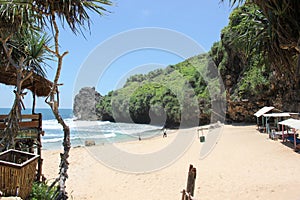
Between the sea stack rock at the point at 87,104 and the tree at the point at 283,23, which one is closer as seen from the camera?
the tree at the point at 283,23

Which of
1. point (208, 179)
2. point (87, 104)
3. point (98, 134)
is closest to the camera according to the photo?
point (208, 179)

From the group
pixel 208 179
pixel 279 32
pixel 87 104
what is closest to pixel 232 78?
pixel 208 179

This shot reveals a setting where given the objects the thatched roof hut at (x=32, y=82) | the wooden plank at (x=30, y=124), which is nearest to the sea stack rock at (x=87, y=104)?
the thatched roof hut at (x=32, y=82)

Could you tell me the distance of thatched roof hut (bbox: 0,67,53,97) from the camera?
22.2 feet

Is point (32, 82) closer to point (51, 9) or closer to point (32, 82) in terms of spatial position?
point (32, 82)

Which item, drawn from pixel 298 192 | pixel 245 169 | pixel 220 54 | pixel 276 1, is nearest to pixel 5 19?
pixel 276 1

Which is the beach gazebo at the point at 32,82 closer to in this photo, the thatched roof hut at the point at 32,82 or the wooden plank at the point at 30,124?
the thatched roof hut at the point at 32,82

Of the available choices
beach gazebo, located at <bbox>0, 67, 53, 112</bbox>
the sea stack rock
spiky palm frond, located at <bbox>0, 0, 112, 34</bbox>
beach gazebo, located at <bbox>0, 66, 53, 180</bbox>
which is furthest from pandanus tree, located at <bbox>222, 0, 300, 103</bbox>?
the sea stack rock

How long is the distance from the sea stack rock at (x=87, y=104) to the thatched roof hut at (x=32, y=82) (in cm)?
6710

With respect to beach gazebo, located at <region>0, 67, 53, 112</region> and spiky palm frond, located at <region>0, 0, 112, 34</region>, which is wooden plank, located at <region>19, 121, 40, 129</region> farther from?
spiky palm frond, located at <region>0, 0, 112, 34</region>

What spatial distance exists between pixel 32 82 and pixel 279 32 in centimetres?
619

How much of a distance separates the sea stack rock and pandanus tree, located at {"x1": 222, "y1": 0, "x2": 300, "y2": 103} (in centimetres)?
7134

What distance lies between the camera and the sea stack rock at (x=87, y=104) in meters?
75.7

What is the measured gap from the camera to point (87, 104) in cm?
8219
